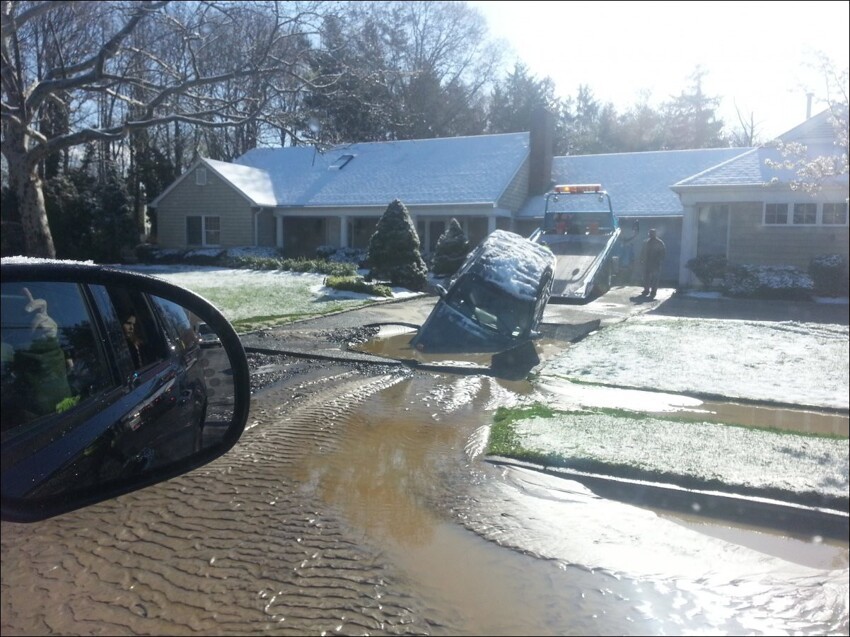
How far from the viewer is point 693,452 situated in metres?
6.63

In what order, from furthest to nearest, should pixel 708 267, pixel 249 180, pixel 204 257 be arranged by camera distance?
pixel 249 180, pixel 204 257, pixel 708 267

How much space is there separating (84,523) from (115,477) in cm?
298

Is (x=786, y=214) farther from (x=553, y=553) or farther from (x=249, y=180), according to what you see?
Result: (x=249, y=180)

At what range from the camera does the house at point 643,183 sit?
26.0 m

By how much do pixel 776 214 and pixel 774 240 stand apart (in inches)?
27.1

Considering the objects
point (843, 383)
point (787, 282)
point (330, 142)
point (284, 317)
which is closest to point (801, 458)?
point (843, 383)

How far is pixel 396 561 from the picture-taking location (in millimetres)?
4746

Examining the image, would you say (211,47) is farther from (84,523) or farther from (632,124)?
(632,124)

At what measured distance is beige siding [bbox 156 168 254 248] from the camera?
31328 millimetres

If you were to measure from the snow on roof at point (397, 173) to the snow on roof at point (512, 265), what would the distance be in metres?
14.3

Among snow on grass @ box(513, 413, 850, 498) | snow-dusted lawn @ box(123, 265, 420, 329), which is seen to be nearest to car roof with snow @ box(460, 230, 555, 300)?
snow-dusted lawn @ box(123, 265, 420, 329)

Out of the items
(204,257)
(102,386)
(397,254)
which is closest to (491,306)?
(397,254)

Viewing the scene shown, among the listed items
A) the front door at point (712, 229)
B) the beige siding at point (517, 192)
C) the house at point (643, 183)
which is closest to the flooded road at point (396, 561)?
the front door at point (712, 229)

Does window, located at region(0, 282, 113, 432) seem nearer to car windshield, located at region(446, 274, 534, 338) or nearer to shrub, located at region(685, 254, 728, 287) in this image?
car windshield, located at region(446, 274, 534, 338)
